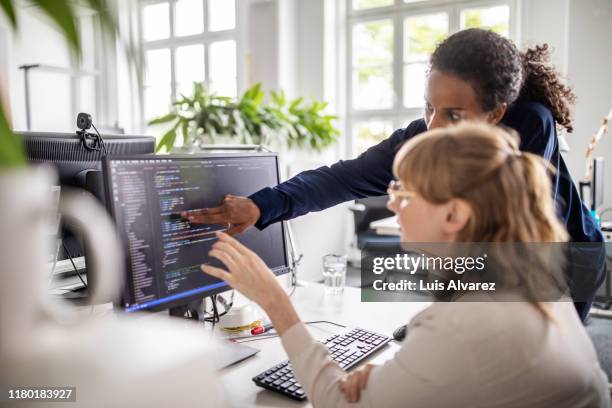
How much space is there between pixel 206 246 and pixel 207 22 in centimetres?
534

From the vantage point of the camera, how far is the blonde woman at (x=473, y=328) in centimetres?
74

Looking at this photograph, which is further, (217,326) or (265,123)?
(265,123)

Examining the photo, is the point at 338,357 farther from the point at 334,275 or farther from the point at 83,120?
the point at 83,120

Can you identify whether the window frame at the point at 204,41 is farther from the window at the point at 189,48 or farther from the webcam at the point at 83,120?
the webcam at the point at 83,120

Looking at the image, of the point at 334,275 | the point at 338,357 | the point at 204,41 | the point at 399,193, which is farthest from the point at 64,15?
the point at 204,41

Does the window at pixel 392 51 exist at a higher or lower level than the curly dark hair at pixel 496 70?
higher

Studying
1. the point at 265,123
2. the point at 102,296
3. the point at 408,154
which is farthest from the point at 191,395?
the point at 265,123

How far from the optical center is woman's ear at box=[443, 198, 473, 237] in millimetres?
796

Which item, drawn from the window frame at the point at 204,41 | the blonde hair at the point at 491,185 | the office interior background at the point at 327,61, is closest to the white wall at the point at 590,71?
the office interior background at the point at 327,61

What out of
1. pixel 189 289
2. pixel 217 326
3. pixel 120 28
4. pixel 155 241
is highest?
pixel 120 28

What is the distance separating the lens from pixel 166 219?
1.08 meters

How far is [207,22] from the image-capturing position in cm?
596

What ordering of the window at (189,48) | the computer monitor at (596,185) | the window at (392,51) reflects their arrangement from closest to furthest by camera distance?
the computer monitor at (596,185) < the window at (392,51) < the window at (189,48)

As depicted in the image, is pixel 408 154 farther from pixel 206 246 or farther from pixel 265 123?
pixel 265 123
